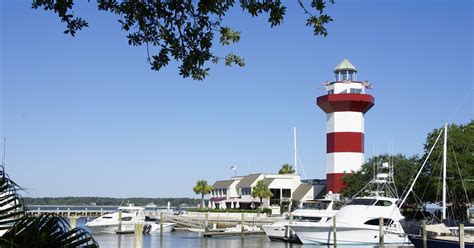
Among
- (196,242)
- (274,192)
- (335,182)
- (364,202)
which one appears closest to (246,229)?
(196,242)

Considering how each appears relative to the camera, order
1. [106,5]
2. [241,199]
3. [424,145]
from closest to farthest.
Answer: [106,5] < [424,145] < [241,199]

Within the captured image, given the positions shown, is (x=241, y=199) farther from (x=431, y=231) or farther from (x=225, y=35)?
(x=225, y=35)

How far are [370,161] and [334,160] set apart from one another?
5012 mm

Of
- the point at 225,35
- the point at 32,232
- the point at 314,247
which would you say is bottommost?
the point at 314,247

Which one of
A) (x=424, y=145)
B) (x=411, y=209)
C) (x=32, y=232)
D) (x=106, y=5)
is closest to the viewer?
(x=32, y=232)

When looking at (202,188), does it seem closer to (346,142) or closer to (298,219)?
(346,142)

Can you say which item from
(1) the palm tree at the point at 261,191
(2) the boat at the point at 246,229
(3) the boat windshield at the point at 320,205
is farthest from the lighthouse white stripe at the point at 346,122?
(1) the palm tree at the point at 261,191

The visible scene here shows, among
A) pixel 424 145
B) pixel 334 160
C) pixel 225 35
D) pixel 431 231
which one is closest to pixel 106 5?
pixel 225 35

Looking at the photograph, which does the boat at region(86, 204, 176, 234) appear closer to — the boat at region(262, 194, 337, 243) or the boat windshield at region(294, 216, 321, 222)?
the boat at region(262, 194, 337, 243)

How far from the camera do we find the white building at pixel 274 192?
76.3 m

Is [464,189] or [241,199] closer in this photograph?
[464,189]

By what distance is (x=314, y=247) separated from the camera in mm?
44812

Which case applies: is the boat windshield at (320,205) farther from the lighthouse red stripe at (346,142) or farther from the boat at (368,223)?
the lighthouse red stripe at (346,142)

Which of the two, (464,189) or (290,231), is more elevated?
(464,189)
